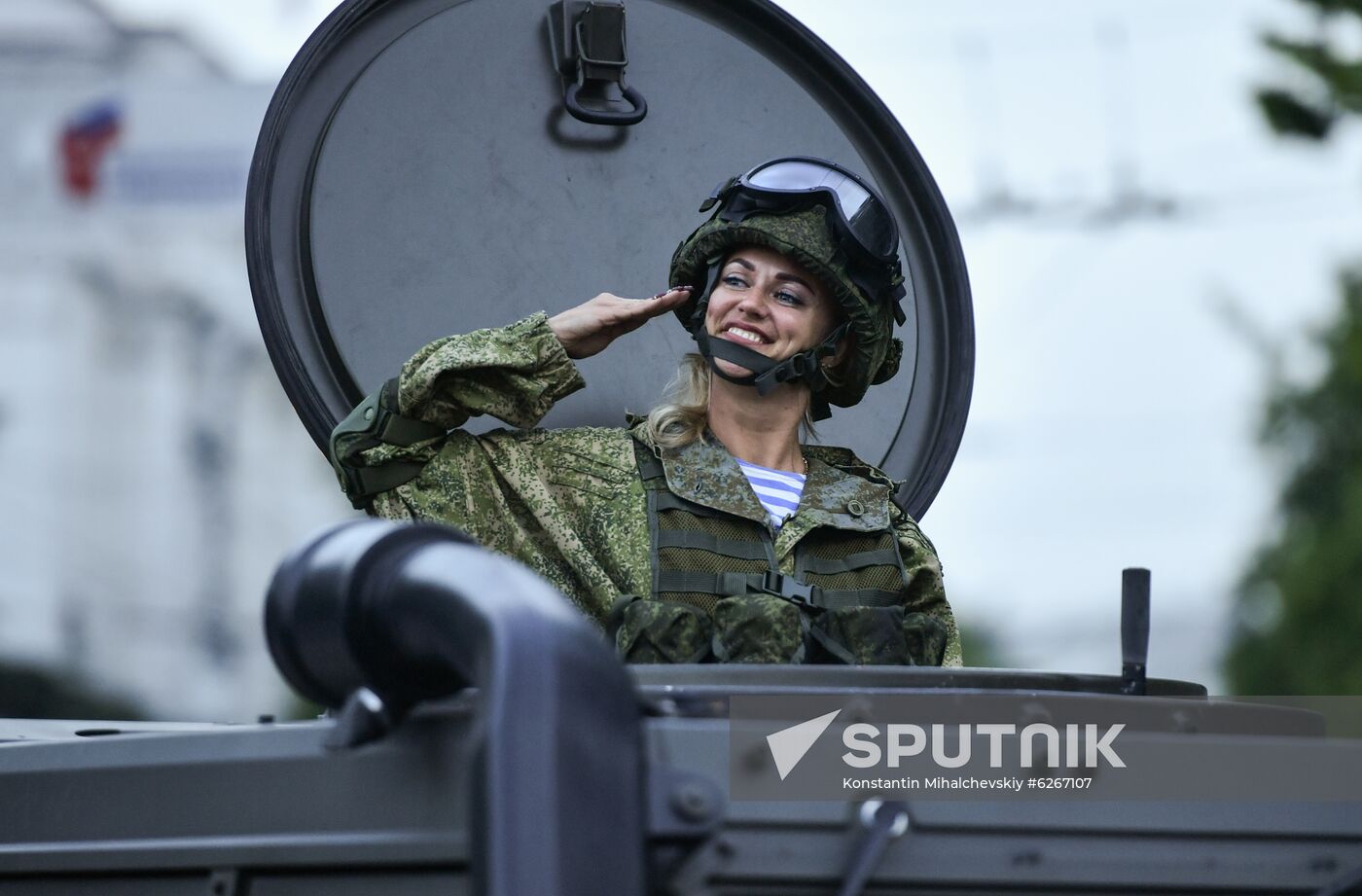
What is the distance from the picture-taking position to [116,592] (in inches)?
1378

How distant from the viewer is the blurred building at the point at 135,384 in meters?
35.0

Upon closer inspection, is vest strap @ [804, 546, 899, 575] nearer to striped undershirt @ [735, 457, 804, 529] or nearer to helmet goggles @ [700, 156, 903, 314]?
striped undershirt @ [735, 457, 804, 529]

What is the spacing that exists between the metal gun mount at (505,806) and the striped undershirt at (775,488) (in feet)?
6.51

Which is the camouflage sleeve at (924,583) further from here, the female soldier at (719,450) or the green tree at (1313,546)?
the green tree at (1313,546)

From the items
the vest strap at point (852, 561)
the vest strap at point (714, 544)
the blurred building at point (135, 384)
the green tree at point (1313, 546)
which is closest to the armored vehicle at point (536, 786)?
the vest strap at point (714, 544)

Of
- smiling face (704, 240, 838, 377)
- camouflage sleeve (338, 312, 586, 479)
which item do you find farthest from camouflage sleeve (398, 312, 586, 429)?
smiling face (704, 240, 838, 377)

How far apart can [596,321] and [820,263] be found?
0.55m

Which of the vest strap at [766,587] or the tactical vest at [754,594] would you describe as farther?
the vest strap at [766,587]

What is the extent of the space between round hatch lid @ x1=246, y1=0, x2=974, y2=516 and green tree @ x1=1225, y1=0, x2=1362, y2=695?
9167 millimetres

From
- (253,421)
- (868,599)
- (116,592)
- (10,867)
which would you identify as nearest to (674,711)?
(10,867)

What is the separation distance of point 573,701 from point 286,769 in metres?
0.54

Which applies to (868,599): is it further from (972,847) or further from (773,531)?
(972,847)

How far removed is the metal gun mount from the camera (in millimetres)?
1831

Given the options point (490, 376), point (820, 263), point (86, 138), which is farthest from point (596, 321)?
point (86, 138)
